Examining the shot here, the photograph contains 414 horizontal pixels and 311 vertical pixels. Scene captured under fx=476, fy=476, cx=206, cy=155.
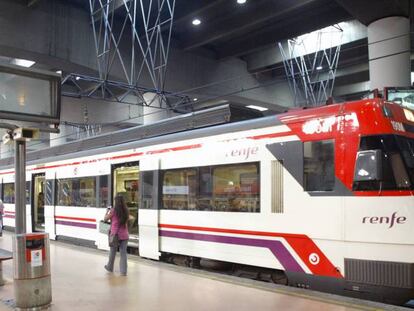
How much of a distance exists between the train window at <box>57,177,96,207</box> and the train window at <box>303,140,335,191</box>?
22.5ft

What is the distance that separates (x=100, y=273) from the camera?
8625 millimetres

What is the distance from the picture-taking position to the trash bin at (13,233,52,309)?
605 cm

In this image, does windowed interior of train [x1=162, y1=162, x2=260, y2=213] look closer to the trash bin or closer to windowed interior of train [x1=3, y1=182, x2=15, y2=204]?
the trash bin

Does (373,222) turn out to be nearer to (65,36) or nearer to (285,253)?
(285,253)

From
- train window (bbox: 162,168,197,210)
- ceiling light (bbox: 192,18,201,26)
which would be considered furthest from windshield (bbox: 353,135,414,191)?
ceiling light (bbox: 192,18,201,26)

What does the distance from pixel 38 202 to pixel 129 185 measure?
6.63m

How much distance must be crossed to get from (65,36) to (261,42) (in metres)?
7.62

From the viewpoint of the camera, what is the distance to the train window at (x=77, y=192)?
12320 millimetres

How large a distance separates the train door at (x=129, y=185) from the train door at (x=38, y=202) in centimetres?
570

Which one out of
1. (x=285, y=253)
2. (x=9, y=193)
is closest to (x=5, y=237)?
A: (x=9, y=193)

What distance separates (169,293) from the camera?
691 centimetres

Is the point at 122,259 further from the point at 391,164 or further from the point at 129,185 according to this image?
the point at 391,164

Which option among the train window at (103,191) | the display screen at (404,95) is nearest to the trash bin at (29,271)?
the train window at (103,191)

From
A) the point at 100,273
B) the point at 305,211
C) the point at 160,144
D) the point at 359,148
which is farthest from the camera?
the point at 160,144
